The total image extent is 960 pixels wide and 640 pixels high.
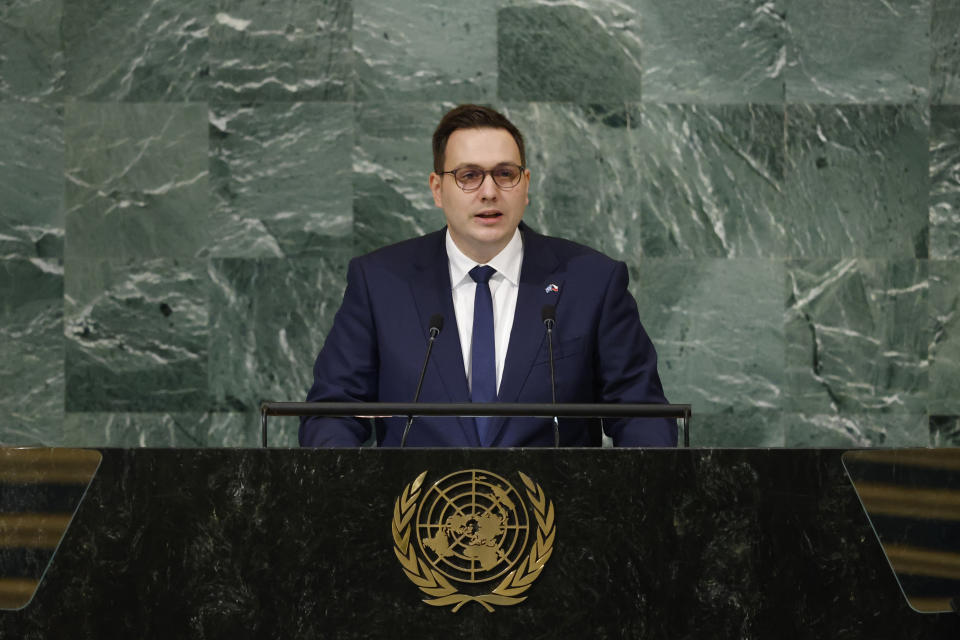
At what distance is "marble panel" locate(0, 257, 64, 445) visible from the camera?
187 inches

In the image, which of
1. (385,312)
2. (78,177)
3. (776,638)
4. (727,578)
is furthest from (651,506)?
(78,177)

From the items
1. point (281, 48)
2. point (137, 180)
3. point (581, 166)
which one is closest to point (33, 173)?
point (137, 180)

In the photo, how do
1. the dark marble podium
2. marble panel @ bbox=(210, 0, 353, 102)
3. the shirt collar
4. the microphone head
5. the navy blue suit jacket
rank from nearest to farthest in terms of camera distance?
the dark marble podium, the microphone head, the navy blue suit jacket, the shirt collar, marble panel @ bbox=(210, 0, 353, 102)

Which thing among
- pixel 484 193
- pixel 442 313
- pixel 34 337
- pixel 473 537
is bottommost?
pixel 473 537

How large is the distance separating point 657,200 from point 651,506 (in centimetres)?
299

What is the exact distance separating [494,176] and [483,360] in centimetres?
50

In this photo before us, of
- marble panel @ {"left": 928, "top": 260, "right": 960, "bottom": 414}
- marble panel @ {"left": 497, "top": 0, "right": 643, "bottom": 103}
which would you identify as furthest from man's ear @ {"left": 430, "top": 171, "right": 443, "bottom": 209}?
marble panel @ {"left": 928, "top": 260, "right": 960, "bottom": 414}

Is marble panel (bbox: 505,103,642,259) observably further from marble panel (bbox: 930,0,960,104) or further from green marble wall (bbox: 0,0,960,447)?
marble panel (bbox: 930,0,960,104)

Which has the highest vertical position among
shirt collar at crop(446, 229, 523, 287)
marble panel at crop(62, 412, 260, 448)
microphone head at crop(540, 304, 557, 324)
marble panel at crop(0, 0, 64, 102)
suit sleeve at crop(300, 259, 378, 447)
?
marble panel at crop(0, 0, 64, 102)

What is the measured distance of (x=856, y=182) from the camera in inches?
189

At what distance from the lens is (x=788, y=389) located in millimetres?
4801

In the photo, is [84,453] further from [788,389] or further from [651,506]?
[788,389]

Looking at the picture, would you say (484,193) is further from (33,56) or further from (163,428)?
(33,56)

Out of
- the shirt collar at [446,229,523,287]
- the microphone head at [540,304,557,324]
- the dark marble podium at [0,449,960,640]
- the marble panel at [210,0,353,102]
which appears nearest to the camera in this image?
the dark marble podium at [0,449,960,640]
